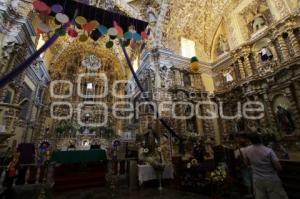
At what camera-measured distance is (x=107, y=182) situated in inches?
248

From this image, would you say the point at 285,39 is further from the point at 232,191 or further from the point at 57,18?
the point at 57,18

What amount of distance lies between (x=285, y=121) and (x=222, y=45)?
7241 millimetres

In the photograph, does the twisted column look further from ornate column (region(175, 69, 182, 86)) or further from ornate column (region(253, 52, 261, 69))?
ornate column (region(175, 69, 182, 86))

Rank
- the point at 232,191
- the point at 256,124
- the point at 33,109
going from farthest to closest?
the point at 33,109, the point at 256,124, the point at 232,191

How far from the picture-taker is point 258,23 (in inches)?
413

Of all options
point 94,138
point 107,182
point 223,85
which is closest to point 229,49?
point 223,85

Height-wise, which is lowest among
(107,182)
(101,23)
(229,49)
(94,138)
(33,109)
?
(107,182)

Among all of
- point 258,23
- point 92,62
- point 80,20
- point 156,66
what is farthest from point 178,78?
point 92,62

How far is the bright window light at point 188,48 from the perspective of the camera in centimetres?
1298

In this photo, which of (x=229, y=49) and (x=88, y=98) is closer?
(x=229, y=49)

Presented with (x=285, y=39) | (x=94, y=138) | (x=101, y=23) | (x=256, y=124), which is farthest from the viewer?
(x=94, y=138)

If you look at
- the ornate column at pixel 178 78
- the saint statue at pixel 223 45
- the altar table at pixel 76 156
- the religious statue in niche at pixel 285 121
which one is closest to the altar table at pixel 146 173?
the altar table at pixel 76 156

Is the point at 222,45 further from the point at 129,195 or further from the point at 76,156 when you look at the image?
the point at 76,156

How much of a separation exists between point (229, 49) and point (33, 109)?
15.6 meters
